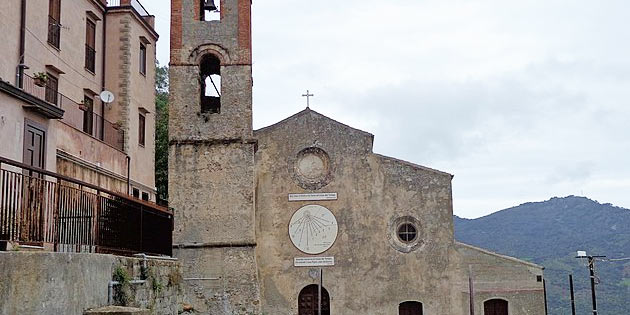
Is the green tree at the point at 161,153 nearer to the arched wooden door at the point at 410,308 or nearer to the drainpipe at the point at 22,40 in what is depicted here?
the arched wooden door at the point at 410,308

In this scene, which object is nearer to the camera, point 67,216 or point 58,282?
point 58,282

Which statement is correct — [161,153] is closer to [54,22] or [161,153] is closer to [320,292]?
[320,292]

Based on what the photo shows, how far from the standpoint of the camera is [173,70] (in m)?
22.1

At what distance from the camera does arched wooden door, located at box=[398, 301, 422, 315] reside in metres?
23.7

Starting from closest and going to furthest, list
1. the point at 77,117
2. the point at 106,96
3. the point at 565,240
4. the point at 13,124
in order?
the point at 13,124 < the point at 77,117 < the point at 106,96 < the point at 565,240

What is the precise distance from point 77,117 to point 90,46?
319 centimetres

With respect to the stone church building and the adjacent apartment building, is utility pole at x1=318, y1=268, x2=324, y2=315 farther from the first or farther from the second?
the adjacent apartment building

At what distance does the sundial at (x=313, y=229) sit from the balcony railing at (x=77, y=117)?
620 cm

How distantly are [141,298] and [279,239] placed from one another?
15.0 m

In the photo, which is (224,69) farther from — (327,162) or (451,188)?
(451,188)

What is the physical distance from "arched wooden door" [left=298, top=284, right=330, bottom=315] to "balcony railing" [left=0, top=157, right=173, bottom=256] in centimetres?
1246

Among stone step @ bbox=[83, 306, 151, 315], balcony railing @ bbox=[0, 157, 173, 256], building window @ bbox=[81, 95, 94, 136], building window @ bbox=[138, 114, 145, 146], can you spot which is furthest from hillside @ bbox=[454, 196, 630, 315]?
stone step @ bbox=[83, 306, 151, 315]

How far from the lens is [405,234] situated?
24.2 meters

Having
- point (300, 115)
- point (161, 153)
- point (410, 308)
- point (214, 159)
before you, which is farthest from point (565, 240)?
point (214, 159)
